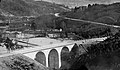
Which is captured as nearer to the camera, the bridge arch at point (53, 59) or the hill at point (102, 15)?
the bridge arch at point (53, 59)

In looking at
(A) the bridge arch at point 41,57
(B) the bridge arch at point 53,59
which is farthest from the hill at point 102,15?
(A) the bridge arch at point 41,57

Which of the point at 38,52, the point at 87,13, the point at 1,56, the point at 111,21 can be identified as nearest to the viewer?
the point at 1,56

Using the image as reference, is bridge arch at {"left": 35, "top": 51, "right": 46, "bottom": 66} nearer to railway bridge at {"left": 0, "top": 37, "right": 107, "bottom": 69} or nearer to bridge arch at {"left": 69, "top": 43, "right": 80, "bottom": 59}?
railway bridge at {"left": 0, "top": 37, "right": 107, "bottom": 69}

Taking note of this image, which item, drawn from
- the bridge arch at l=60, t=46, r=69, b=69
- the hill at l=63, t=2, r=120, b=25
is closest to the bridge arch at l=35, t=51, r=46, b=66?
the bridge arch at l=60, t=46, r=69, b=69

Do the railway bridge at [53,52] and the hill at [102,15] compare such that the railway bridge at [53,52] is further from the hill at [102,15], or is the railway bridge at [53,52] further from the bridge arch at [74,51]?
the hill at [102,15]

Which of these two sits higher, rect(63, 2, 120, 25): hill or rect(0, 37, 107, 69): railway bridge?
rect(63, 2, 120, 25): hill

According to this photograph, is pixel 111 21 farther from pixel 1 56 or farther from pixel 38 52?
pixel 1 56

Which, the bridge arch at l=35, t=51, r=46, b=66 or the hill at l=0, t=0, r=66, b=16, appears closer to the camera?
the bridge arch at l=35, t=51, r=46, b=66

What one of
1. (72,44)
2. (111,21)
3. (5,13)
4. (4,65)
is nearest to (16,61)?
(4,65)
